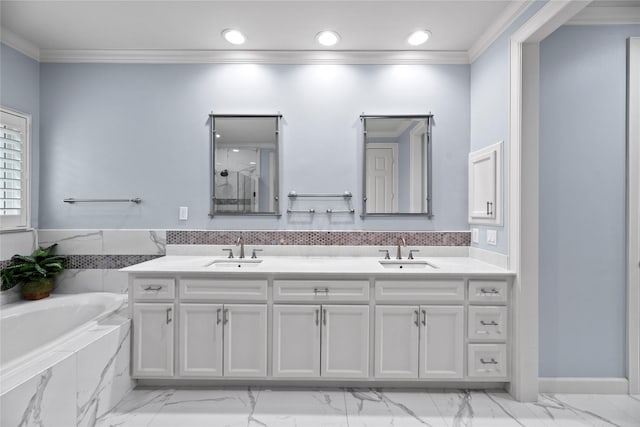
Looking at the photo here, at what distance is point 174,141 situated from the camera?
2.79 meters

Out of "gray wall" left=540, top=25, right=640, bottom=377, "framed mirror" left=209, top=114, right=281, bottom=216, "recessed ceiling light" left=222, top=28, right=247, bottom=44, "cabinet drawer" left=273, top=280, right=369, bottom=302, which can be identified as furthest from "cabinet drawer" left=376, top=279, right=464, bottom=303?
"recessed ceiling light" left=222, top=28, right=247, bottom=44

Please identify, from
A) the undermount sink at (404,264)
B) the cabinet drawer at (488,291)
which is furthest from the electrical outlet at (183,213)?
the cabinet drawer at (488,291)

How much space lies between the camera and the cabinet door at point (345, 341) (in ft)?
7.04

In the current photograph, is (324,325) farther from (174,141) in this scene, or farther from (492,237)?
(174,141)

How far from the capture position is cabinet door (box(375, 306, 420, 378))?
214 centimetres

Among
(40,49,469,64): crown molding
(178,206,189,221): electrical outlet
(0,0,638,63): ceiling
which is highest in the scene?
(0,0,638,63): ceiling

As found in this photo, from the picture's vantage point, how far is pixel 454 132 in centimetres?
277

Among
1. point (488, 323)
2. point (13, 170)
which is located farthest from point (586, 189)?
point (13, 170)

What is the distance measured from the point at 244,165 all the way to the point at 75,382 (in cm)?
180

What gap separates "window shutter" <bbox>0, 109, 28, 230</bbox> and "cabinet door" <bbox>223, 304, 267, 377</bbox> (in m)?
1.94

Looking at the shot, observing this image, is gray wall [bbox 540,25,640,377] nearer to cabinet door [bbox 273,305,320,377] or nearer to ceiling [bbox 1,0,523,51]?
ceiling [bbox 1,0,523,51]

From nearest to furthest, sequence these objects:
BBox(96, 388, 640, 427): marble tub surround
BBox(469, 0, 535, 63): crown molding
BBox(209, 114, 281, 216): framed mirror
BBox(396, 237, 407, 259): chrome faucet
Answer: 1. BBox(96, 388, 640, 427): marble tub surround
2. BBox(469, 0, 535, 63): crown molding
3. BBox(396, 237, 407, 259): chrome faucet
4. BBox(209, 114, 281, 216): framed mirror

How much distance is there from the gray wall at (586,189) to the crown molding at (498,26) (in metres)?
0.29

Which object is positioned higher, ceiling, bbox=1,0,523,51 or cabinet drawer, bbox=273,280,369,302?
ceiling, bbox=1,0,523,51
